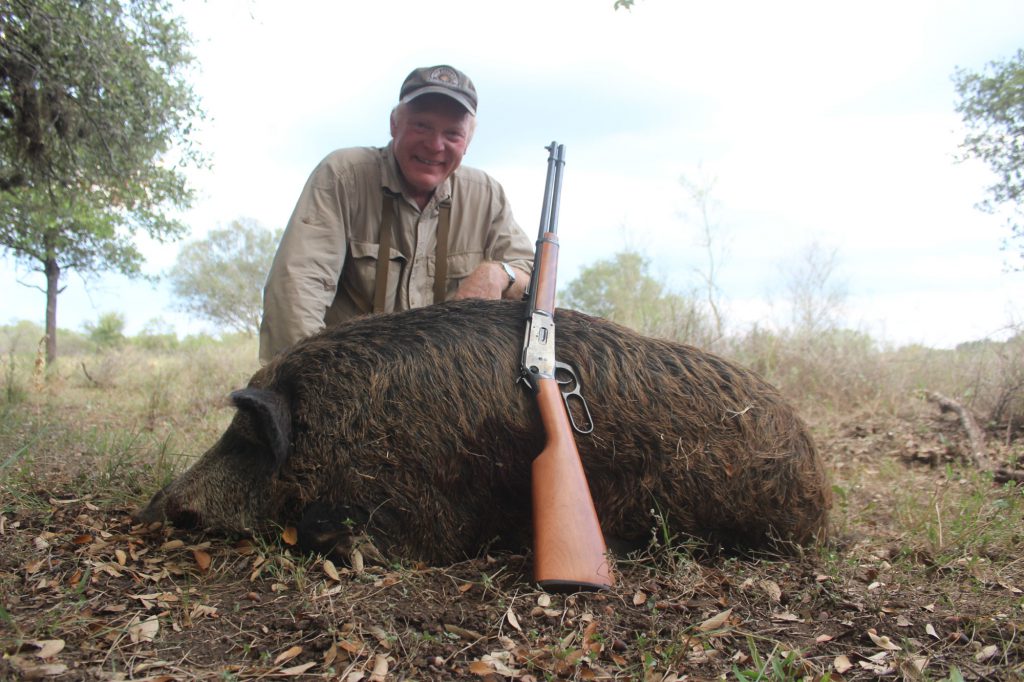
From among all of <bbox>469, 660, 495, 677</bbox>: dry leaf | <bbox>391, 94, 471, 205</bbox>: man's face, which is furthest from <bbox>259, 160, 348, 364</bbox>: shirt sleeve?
<bbox>469, 660, 495, 677</bbox>: dry leaf

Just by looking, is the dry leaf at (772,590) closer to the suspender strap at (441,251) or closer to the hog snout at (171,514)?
the hog snout at (171,514)

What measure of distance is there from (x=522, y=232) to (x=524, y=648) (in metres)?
3.74

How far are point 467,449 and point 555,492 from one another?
545 millimetres

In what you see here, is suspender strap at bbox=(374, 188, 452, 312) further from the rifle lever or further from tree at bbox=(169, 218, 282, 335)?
tree at bbox=(169, 218, 282, 335)

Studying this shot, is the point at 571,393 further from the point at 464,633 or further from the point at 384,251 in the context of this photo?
the point at 384,251

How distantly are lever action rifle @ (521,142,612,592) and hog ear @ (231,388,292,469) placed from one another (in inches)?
43.3

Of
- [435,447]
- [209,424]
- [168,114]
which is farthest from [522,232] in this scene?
[168,114]

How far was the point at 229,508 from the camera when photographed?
10.4 ft

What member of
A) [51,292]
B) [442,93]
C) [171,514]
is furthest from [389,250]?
[51,292]

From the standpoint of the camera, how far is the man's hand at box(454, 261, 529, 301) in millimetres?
4336

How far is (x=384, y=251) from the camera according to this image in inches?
188

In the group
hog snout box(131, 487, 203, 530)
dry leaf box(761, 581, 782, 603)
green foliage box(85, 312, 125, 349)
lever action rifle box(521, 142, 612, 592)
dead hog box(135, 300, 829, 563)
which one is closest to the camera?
lever action rifle box(521, 142, 612, 592)

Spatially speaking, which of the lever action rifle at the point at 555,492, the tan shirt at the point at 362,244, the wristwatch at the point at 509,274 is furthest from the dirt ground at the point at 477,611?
the wristwatch at the point at 509,274

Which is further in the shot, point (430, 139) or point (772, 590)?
point (430, 139)
